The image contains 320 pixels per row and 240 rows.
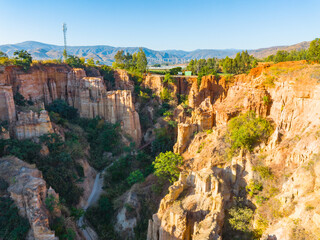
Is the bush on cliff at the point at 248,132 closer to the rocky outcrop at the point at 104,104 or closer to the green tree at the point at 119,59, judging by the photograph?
the rocky outcrop at the point at 104,104

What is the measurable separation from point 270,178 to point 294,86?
832cm

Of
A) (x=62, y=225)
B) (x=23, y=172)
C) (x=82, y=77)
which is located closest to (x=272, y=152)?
(x=62, y=225)

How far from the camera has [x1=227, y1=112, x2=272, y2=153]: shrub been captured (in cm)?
1916

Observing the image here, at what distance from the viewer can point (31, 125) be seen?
77.2ft

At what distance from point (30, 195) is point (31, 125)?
417 inches

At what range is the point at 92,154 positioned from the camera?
29.4 metres

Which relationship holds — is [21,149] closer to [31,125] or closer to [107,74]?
[31,125]

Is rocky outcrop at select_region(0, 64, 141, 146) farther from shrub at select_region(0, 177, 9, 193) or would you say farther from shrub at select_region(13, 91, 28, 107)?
shrub at select_region(0, 177, 9, 193)

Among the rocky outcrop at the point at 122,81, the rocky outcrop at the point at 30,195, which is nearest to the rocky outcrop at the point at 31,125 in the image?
the rocky outcrop at the point at 30,195

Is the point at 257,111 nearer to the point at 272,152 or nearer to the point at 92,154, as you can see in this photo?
the point at 272,152

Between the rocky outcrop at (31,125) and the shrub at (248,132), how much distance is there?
1873 cm

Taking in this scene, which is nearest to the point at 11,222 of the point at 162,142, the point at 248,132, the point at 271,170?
the point at 271,170

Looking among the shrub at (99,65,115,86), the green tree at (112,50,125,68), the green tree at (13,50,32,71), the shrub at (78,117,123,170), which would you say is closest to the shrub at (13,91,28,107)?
the green tree at (13,50,32,71)

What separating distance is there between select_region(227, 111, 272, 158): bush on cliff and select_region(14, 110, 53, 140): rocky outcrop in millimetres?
18729
